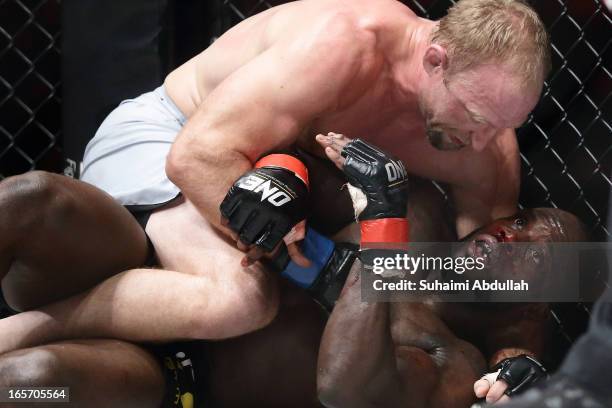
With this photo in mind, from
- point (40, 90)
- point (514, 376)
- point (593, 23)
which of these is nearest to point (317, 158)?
point (514, 376)

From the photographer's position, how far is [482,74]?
118cm

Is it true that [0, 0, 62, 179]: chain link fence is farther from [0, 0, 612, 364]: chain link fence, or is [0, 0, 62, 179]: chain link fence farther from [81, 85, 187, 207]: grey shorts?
[81, 85, 187, 207]: grey shorts

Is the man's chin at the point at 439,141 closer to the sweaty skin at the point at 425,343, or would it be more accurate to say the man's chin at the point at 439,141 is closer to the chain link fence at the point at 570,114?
the sweaty skin at the point at 425,343

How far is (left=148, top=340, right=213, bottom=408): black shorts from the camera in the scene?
1.22 meters

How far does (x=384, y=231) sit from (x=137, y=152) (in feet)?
1.54

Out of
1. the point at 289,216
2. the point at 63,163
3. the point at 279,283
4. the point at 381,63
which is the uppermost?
the point at 381,63

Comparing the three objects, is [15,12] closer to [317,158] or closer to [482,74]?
[317,158]

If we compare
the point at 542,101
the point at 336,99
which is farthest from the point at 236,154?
the point at 542,101

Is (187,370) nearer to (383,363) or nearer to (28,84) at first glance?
(383,363)

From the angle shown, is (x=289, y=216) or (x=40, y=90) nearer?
(x=289, y=216)

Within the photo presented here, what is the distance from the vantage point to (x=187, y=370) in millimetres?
1231

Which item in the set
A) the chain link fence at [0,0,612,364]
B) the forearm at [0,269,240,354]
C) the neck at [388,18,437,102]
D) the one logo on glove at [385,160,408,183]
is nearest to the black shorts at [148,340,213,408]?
the forearm at [0,269,240,354]

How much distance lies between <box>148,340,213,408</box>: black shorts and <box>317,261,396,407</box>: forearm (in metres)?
0.18

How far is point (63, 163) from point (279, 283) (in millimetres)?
692
